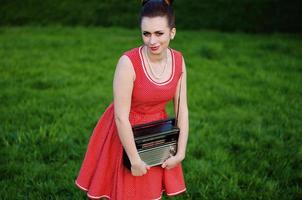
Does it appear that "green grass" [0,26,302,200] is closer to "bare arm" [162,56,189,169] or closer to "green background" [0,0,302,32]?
"bare arm" [162,56,189,169]

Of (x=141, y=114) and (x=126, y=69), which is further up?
(x=126, y=69)

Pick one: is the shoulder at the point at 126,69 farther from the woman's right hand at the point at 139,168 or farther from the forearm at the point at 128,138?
the woman's right hand at the point at 139,168

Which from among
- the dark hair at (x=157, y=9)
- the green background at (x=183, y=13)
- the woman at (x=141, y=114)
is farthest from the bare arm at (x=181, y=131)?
the green background at (x=183, y=13)

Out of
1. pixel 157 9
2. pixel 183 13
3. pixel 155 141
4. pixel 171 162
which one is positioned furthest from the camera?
pixel 183 13

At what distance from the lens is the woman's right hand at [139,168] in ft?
7.11

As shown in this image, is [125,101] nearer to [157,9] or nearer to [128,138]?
[128,138]

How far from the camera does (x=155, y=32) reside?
2.12 metres

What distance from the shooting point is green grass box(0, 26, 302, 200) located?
3.53m

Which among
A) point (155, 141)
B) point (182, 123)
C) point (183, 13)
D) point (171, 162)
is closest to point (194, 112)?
point (182, 123)

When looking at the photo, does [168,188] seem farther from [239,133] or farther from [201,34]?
[201,34]

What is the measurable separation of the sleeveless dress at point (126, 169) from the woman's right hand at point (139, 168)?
152mm

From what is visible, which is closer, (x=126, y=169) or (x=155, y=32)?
(x=155, y=32)

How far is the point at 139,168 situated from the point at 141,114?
35cm

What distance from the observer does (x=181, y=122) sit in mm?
2400
